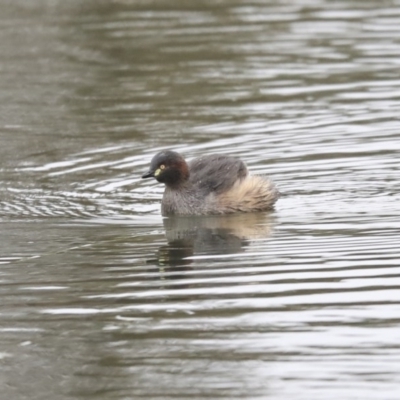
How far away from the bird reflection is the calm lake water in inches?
1.3

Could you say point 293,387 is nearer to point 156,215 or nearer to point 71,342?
point 71,342

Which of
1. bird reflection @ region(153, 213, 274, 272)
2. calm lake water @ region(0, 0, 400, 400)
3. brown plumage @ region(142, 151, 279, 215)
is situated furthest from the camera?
brown plumage @ region(142, 151, 279, 215)

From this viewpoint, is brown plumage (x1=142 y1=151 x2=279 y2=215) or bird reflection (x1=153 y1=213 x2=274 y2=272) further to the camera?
brown plumage (x1=142 y1=151 x2=279 y2=215)

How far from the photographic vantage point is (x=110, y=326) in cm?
751

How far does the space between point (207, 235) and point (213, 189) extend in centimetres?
100

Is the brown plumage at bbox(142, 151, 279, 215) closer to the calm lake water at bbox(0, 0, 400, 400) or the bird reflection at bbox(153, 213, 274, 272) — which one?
the bird reflection at bbox(153, 213, 274, 272)

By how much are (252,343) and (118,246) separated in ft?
9.73

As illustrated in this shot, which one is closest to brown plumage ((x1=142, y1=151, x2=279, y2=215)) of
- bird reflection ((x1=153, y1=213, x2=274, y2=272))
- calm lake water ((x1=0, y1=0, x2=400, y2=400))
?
bird reflection ((x1=153, y1=213, x2=274, y2=272))

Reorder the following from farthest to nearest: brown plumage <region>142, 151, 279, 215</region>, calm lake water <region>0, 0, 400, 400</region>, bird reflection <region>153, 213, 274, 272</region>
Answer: brown plumage <region>142, 151, 279, 215</region>, bird reflection <region>153, 213, 274, 272</region>, calm lake water <region>0, 0, 400, 400</region>

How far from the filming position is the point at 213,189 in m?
11.4

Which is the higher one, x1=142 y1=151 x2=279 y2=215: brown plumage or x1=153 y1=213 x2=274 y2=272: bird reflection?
x1=142 y1=151 x2=279 y2=215: brown plumage

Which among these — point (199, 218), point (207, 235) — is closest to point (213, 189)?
point (199, 218)

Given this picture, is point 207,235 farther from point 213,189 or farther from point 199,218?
point 213,189

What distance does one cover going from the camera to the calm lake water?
6.80 metres
